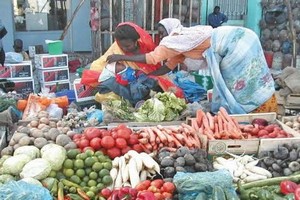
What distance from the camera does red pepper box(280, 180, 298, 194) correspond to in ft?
11.2

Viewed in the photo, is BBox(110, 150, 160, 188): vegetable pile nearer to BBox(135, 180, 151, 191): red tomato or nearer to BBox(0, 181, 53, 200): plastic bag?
BBox(135, 180, 151, 191): red tomato

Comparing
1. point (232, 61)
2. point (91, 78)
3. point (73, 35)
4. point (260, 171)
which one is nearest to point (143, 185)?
point (260, 171)

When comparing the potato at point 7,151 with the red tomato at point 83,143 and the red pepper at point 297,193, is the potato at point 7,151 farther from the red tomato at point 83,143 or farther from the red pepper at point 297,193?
the red pepper at point 297,193

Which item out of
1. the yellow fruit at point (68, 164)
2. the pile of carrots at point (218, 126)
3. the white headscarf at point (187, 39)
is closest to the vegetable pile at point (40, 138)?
the yellow fruit at point (68, 164)

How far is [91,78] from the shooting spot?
6.09 metres

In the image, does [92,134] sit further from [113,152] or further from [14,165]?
[14,165]

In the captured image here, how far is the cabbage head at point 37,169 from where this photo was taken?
136 inches

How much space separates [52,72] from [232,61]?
509cm

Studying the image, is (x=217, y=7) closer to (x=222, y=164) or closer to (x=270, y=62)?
(x=270, y=62)

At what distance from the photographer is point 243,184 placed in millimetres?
3684

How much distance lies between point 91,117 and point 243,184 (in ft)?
7.41

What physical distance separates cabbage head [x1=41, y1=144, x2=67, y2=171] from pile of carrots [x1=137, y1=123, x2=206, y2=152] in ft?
2.52

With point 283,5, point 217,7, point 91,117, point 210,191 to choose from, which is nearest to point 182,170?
point 210,191

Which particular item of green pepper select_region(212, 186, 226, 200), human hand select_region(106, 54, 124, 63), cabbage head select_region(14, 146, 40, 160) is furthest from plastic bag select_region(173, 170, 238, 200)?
human hand select_region(106, 54, 124, 63)
